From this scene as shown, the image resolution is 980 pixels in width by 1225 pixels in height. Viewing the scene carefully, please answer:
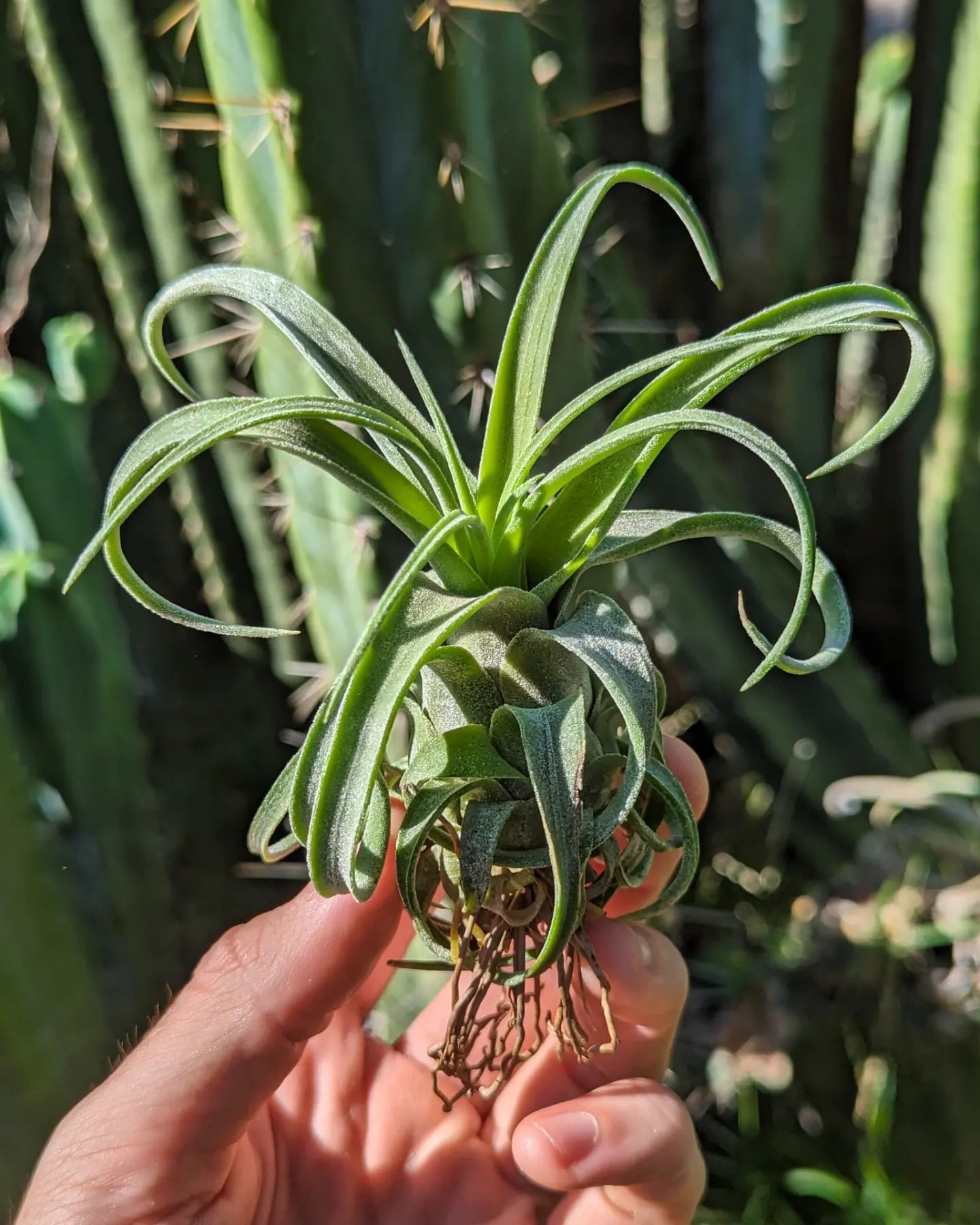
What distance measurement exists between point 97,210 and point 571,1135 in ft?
3.49

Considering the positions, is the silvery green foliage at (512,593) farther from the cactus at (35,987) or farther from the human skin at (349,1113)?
the cactus at (35,987)

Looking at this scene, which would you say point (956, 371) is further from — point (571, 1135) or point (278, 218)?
point (571, 1135)

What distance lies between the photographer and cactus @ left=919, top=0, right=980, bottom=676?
1.11 metres

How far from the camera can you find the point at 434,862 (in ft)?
2.19

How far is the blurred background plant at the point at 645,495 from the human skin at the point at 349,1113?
227 millimetres

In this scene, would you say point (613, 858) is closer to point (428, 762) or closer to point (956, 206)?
point (428, 762)

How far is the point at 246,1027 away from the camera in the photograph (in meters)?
0.75

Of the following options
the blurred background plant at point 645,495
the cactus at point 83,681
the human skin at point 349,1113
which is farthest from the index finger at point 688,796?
the cactus at point 83,681

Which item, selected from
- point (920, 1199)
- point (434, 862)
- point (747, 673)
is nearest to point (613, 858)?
point (434, 862)

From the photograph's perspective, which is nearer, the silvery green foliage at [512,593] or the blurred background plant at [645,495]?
the silvery green foliage at [512,593]

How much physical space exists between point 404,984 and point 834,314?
2.92ft

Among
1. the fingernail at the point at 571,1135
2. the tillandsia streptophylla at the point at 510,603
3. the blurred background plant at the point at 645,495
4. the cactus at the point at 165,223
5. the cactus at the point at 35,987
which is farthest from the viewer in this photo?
the cactus at the point at 35,987

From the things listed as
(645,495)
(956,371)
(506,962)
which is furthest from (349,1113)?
(956,371)

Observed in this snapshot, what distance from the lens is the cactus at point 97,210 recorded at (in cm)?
109
